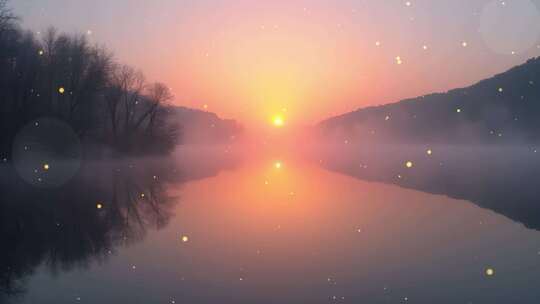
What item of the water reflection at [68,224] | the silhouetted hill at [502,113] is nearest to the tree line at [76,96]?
the water reflection at [68,224]

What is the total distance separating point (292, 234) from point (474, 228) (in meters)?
5.42

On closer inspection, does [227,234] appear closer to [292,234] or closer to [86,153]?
[292,234]

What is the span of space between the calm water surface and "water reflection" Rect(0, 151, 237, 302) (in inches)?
1.9

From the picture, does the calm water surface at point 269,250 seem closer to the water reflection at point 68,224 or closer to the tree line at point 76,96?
the water reflection at point 68,224

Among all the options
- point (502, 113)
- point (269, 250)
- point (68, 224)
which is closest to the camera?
point (269, 250)

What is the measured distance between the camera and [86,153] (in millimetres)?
46469

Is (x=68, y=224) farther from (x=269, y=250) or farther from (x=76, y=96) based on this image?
(x=76, y=96)

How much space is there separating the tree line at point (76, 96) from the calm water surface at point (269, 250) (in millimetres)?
20922

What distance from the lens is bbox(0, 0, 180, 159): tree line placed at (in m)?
34.5

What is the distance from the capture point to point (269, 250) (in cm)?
969

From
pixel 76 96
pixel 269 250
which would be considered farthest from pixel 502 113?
pixel 269 250

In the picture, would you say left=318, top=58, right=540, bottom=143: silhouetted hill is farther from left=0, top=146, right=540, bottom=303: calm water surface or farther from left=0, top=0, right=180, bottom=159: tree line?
left=0, top=146, right=540, bottom=303: calm water surface

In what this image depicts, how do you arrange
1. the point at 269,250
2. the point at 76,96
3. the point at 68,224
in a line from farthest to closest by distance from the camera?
the point at 76,96
the point at 68,224
the point at 269,250

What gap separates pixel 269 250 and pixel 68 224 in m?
6.75
